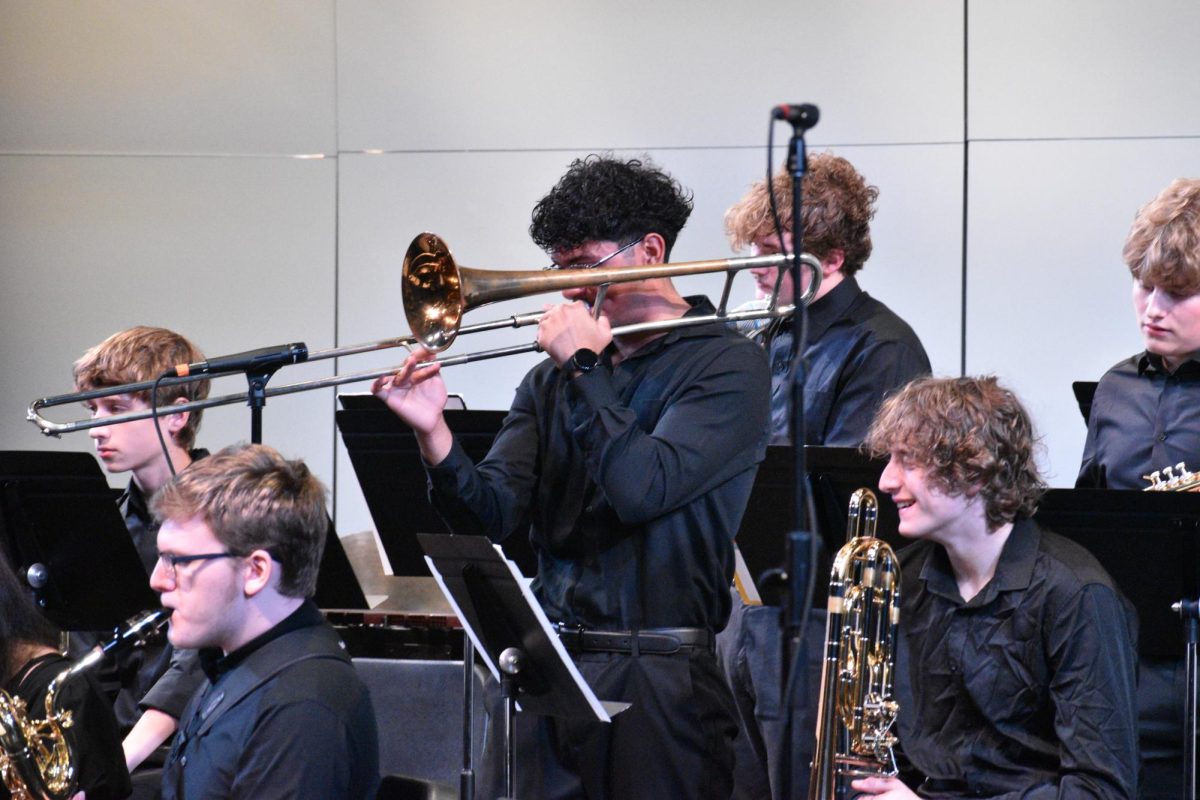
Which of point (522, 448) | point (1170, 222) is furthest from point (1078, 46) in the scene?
point (522, 448)

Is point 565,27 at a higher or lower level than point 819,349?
higher

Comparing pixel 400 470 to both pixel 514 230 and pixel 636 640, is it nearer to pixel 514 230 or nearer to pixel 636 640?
pixel 636 640

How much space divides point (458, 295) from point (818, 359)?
1.03 m

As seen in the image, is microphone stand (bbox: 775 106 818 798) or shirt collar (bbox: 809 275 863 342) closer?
microphone stand (bbox: 775 106 818 798)

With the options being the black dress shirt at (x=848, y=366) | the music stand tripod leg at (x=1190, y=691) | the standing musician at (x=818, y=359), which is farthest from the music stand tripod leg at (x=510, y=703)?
the music stand tripod leg at (x=1190, y=691)

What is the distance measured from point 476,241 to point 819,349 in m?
2.37

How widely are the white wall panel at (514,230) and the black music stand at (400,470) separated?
74.4 inches

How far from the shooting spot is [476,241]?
5.55m

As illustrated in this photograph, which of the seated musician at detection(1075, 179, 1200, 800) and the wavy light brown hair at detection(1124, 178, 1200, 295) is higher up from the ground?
the wavy light brown hair at detection(1124, 178, 1200, 295)

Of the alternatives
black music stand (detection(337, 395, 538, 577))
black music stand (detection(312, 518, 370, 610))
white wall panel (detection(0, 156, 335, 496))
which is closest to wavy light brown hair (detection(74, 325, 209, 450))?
black music stand (detection(337, 395, 538, 577))

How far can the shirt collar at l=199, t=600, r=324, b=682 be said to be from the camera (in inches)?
92.5

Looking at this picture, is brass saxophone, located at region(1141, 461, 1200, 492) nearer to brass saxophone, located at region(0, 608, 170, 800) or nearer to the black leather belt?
the black leather belt

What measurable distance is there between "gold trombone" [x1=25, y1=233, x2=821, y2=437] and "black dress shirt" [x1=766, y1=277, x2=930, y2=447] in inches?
19.5

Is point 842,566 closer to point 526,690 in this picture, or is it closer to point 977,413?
point 977,413
